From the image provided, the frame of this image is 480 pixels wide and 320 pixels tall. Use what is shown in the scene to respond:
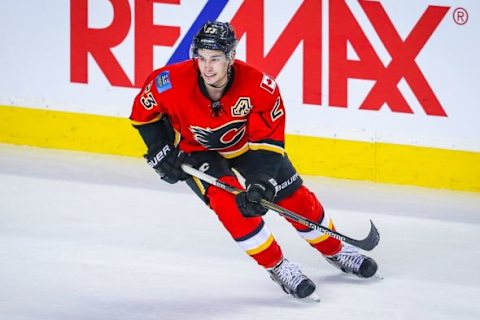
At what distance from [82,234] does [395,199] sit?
1.60m

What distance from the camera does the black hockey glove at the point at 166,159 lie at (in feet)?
14.7

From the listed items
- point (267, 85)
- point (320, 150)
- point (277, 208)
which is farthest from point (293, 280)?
point (320, 150)

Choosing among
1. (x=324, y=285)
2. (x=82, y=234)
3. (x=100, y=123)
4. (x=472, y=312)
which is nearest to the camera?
(x=472, y=312)

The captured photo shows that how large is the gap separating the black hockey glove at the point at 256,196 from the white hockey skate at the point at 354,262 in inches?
24.4

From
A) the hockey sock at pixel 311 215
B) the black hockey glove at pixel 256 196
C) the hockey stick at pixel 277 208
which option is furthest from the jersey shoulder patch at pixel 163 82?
the hockey sock at pixel 311 215

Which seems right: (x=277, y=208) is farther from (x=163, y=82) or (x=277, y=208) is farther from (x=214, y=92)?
(x=163, y=82)

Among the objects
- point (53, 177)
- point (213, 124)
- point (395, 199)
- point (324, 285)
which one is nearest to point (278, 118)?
point (213, 124)

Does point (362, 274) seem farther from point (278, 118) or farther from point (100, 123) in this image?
point (100, 123)

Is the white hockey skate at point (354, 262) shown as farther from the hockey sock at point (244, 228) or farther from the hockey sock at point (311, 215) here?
the hockey sock at point (244, 228)

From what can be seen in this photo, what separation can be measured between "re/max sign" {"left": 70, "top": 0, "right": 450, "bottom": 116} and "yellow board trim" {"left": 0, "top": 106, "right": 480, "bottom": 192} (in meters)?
0.21

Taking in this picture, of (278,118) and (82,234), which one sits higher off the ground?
(278,118)

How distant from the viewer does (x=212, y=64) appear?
4.25m

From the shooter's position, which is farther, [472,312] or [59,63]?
[59,63]

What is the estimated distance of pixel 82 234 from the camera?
5.29 m
